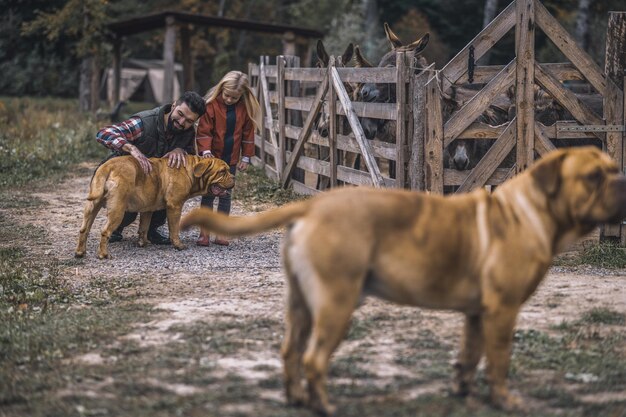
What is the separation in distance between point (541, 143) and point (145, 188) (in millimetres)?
4031

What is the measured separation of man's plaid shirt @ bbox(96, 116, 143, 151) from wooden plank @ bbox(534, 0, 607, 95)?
4.23 metres

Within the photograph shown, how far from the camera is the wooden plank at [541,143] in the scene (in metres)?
9.21

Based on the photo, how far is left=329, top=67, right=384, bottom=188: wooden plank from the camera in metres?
10.4

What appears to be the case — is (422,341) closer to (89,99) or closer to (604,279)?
(604,279)

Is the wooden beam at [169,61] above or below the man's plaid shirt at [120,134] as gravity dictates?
above

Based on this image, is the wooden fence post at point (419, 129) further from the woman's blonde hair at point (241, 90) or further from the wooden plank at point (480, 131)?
the woman's blonde hair at point (241, 90)

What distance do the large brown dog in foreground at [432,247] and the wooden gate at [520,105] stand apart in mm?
4784

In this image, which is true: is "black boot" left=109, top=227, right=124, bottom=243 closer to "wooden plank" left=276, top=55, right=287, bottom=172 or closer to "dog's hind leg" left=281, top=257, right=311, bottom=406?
"wooden plank" left=276, top=55, right=287, bottom=172

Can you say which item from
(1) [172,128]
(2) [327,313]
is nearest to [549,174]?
(2) [327,313]

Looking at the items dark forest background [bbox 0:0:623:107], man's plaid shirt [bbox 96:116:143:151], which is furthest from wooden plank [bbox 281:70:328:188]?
dark forest background [bbox 0:0:623:107]

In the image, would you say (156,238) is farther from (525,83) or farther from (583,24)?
(583,24)

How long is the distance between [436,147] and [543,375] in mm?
4471

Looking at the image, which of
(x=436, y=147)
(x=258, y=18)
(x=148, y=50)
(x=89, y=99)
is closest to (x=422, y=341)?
(x=436, y=147)

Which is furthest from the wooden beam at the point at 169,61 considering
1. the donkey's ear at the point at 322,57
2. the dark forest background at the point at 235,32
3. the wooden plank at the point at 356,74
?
the wooden plank at the point at 356,74
